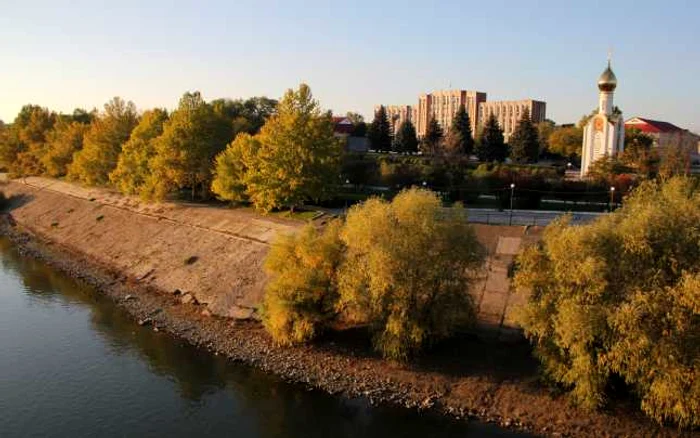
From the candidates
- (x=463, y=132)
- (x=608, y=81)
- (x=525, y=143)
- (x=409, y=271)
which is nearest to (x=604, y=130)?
(x=608, y=81)

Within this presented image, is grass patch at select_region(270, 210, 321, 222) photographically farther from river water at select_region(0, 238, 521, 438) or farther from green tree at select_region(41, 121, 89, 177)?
green tree at select_region(41, 121, 89, 177)

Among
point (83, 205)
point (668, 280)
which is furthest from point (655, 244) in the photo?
point (83, 205)

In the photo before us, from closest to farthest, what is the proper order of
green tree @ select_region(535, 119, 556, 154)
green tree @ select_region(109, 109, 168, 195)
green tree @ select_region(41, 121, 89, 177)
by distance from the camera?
green tree @ select_region(109, 109, 168, 195), green tree @ select_region(41, 121, 89, 177), green tree @ select_region(535, 119, 556, 154)

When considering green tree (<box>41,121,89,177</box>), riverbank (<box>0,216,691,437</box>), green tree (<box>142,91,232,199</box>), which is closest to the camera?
riverbank (<box>0,216,691,437</box>)

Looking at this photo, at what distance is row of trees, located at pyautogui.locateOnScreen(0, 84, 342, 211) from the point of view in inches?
1460

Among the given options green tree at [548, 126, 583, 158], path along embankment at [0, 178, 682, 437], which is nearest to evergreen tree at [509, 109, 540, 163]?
green tree at [548, 126, 583, 158]

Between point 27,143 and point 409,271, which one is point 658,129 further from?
point 27,143

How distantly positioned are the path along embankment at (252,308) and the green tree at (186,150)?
2.18 m

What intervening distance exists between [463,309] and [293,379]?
23.0ft

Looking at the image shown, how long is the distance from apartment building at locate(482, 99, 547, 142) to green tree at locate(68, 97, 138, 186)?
8020 cm

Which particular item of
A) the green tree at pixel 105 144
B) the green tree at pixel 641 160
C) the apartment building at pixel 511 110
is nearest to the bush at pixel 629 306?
the green tree at pixel 641 160

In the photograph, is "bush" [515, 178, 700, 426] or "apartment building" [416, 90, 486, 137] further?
"apartment building" [416, 90, 486, 137]

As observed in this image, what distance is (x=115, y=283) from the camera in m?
34.3

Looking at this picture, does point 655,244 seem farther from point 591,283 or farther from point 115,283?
point 115,283
